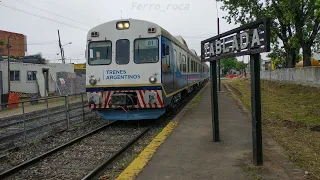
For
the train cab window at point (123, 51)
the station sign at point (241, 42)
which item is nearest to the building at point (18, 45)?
the train cab window at point (123, 51)

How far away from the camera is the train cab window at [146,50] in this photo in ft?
31.4

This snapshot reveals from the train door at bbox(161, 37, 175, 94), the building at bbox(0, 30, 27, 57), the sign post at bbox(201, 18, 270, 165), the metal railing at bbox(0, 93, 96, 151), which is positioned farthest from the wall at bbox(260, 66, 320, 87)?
Answer: the building at bbox(0, 30, 27, 57)

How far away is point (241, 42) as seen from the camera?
531 centimetres

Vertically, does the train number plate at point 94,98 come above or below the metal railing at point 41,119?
above

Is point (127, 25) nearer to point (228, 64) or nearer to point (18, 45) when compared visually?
point (18, 45)

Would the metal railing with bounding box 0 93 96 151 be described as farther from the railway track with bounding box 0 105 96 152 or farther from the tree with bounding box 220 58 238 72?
the tree with bounding box 220 58 238 72

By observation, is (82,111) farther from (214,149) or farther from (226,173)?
(226,173)

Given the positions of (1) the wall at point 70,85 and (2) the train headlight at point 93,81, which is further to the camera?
(1) the wall at point 70,85

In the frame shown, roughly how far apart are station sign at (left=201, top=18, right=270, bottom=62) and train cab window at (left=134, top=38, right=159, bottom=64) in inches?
111

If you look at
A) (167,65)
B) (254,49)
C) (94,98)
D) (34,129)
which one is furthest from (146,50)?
(254,49)

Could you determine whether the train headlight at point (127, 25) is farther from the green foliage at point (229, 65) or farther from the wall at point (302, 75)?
the green foliage at point (229, 65)

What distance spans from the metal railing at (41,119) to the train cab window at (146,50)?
2.63m

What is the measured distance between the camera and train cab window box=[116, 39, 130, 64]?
979 centimetres

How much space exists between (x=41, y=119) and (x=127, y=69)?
2960 millimetres
